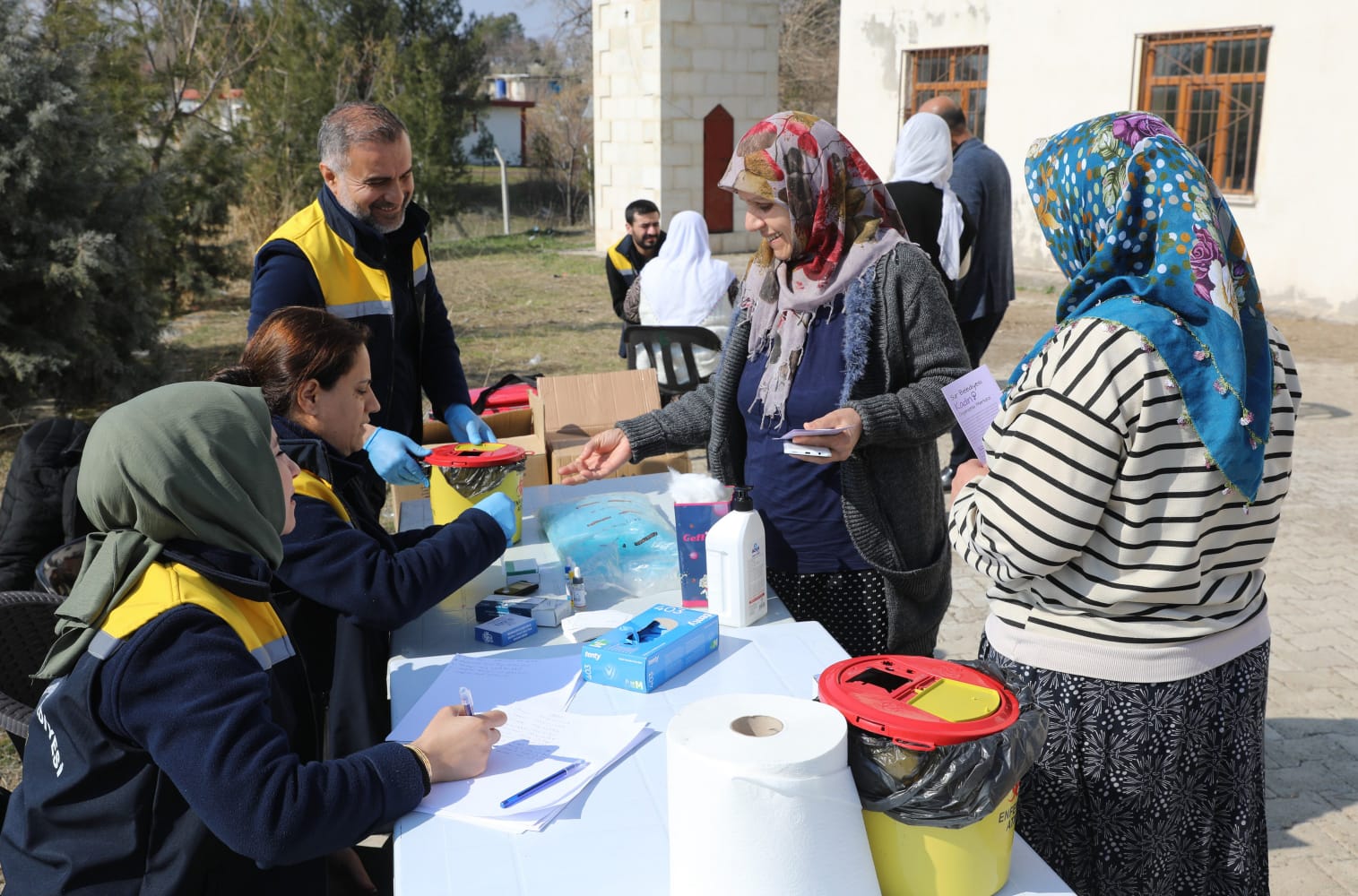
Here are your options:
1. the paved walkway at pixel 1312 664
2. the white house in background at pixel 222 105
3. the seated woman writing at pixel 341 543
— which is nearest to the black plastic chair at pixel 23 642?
the seated woman writing at pixel 341 543

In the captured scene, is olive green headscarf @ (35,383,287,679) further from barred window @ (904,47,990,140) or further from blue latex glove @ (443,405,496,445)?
barred window @ (904,47,990,140)

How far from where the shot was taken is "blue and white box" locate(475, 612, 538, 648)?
2.11 metres

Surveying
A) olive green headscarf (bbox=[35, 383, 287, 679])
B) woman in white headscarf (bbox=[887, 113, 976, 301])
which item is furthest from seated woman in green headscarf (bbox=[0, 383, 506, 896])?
woman in white headscarf (bbox=[887, 113, 976, 301])

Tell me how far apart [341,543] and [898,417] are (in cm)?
114

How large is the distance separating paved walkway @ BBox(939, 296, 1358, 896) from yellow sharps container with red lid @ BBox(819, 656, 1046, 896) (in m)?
1.87

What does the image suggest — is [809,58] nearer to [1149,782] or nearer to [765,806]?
[1149,782]

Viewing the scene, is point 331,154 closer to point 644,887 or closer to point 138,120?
point 644,887

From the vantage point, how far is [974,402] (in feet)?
7.18

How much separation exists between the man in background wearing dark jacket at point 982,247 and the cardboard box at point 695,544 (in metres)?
3.76

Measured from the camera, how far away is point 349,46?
1912cm

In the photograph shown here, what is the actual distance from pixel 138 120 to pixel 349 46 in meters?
10.7

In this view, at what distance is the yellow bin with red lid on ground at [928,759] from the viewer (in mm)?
1209

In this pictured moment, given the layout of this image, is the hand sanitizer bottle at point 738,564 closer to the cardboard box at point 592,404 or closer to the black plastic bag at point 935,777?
the black plastic bag at point 935,777

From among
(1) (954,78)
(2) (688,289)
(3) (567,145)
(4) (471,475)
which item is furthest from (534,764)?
(3) (567,145)
